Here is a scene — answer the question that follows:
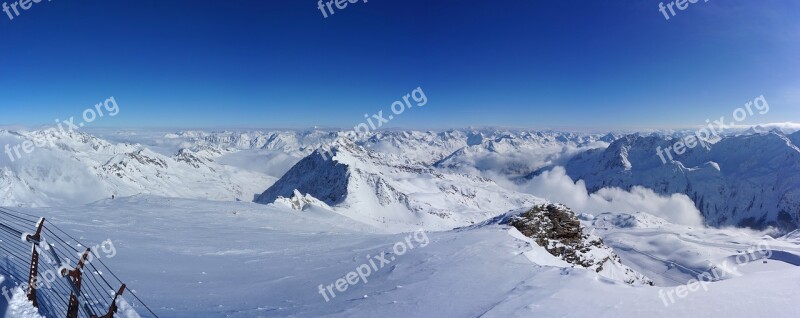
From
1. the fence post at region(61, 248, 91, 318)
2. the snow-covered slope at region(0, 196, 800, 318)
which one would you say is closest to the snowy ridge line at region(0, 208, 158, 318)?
the fence post at region(61, 248, 91, 318)

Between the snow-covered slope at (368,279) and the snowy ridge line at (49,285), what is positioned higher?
the snowy ridge line at (49,285)

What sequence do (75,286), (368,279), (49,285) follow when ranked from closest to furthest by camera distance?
1. (75,286)
2. (49,285)
3. (368,279)

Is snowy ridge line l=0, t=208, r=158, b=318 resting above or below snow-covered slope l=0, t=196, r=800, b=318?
above

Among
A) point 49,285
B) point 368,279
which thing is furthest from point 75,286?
point 368,279

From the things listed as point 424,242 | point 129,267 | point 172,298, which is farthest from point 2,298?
point 424,242

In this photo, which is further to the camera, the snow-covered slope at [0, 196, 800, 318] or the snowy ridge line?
the snow-covered slope at [0, 196, 800, 318]

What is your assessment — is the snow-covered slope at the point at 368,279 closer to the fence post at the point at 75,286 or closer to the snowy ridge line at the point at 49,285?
the snowy ridge line at the point at 49,285

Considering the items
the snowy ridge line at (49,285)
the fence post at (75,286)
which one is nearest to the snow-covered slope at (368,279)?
the snowy ridge line at (49,285)

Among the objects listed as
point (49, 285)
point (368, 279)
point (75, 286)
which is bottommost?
point (368, 279)

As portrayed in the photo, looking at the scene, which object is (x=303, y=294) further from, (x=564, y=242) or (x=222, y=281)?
(x=564, y=242)

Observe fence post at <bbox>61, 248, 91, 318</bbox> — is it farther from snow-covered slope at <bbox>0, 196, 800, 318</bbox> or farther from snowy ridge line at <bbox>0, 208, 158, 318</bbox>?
snow-covered slope at <bbox>0, 196, 800, 318</bbox>

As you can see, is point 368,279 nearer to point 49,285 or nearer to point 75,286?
point 49,285
